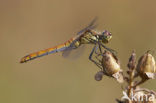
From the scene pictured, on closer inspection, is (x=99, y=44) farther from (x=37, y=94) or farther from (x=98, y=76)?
(x=37, y=94)

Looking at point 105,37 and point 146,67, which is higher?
→ point 105,37

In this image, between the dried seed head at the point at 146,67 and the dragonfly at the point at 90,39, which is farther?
the dragonfly at the point at 90,39

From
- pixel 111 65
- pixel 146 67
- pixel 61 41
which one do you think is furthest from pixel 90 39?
pixel 61 41

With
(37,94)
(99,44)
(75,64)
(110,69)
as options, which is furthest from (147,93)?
(75,64)

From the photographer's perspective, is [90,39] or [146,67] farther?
[90,39]

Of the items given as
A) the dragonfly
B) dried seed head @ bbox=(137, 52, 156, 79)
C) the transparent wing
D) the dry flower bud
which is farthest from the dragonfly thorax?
dried seed head @ bbox=(137, 52, 156, 79)

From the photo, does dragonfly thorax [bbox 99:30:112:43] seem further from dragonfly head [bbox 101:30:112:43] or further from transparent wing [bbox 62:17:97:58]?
transparent wing [bbox 62:17:97:58]

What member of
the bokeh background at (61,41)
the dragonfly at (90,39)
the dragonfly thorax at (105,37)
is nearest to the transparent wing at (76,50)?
the dragonfly at (90,39)

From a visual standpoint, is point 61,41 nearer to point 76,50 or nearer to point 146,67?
point 76,50

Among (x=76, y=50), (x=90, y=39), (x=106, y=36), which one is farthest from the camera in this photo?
(x=76, y=50)

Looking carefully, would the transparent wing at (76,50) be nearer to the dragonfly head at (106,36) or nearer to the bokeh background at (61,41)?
the dragonfly head at (106,36)
